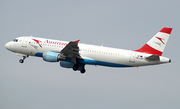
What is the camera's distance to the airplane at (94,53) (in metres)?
50.4

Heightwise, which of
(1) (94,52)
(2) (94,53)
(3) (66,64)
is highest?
(1) (94,52)

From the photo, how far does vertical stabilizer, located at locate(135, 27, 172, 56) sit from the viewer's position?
167 ft

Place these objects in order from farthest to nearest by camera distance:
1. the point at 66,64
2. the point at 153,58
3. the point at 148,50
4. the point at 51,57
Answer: the point at 66,64, the point at 148,50, the point at 51,57, the point at 153,58

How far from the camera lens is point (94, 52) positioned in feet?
172

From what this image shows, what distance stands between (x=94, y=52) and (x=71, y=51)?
431 cm

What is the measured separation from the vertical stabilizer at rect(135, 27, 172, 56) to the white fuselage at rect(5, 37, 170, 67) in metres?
1.51

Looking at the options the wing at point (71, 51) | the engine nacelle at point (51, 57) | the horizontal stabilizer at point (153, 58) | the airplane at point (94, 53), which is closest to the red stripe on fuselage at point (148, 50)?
the airplane at point (94, 53)

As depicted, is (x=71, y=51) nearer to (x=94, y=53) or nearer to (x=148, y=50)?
(x=94, y=53)

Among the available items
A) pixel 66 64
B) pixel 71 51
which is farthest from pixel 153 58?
pixel 66 64

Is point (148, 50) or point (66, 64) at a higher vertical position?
point (148, 50)

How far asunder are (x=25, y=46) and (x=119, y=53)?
17774mm

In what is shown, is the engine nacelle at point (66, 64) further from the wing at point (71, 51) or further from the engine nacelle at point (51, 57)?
the engine nacelle at point (51, 57)

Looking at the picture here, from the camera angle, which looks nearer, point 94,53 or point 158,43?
point 158,43

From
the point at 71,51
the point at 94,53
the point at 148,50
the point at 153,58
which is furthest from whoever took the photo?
the point at 94,53
